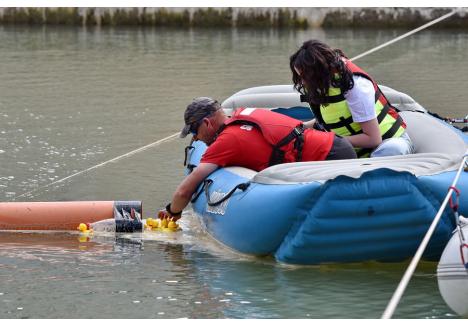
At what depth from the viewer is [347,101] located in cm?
529

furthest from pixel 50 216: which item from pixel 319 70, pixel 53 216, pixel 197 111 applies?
pixel 319 70

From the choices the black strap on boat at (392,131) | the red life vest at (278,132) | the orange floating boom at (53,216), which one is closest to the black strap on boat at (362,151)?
the black strap on boat at (392,131)

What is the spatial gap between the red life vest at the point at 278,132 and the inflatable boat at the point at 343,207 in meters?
0.17

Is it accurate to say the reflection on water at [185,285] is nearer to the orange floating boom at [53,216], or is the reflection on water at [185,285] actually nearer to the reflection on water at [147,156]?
the reflection on water at [147,156]

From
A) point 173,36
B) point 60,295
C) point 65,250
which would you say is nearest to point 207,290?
point 60,295

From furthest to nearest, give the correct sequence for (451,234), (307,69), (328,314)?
1. (307,69)
2. (451,234)
3. (328,314)

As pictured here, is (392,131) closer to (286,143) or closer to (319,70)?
(319,70)

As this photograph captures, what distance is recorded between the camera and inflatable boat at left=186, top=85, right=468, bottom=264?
14.9 ft

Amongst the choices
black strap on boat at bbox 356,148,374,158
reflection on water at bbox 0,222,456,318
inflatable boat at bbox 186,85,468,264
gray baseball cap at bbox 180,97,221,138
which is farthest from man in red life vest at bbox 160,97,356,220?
reflection on water at bbox 0,222,456,318

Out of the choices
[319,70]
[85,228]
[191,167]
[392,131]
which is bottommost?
[85,228]

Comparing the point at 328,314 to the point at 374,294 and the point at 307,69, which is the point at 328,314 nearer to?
the point at 374,294

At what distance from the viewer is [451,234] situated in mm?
4602

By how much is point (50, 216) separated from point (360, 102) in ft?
5.10
